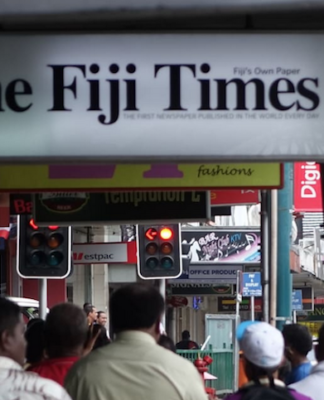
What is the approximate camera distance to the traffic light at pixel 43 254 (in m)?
11.7

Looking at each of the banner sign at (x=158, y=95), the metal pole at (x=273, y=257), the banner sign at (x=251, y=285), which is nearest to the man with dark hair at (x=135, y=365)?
the banner sign at (x=158, y=95)

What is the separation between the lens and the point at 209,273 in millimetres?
29625

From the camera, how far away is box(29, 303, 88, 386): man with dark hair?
5.28 metres

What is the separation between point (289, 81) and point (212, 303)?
38.6 meters

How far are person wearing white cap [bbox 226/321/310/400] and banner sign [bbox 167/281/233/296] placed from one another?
2726 centimetres

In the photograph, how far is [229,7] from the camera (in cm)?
496

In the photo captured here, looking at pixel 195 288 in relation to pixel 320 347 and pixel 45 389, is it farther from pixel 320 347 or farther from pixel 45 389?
pixel 45 389

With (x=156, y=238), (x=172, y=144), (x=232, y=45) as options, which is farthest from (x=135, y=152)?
(x=156, y=238)

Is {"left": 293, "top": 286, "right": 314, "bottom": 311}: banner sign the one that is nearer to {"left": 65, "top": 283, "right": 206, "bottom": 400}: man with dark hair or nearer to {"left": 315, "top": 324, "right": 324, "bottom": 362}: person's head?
{"left": 315, "top": 324, "right": 324, "bottom": 362}: person's head

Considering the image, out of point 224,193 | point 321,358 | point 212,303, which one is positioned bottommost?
point 212,303

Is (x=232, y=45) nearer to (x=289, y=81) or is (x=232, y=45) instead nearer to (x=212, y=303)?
(x=289, y=81)

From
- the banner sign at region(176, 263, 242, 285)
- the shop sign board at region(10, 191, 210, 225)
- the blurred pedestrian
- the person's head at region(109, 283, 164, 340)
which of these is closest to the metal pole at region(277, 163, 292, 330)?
the shop sign board at region(10, 191, 210, 225)

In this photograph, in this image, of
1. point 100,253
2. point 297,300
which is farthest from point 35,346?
point 297,300

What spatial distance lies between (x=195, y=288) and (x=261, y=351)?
28324 millimetres
